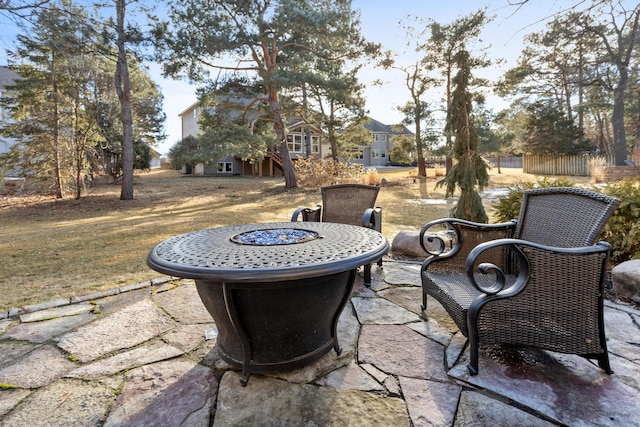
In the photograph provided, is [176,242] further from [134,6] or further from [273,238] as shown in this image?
[134,6]

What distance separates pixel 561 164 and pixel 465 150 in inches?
741

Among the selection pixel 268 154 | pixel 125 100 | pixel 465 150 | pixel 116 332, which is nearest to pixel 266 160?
pixel 268 154

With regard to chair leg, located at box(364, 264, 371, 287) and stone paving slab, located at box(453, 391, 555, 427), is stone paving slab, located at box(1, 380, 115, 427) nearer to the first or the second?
stone paving slab, located at box(453, 391, 555, 427)

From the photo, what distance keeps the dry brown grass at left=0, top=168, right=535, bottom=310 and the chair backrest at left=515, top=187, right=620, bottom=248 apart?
326 centimetres

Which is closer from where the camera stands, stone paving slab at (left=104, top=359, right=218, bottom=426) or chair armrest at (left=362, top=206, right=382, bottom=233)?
stone paving slab at (left=104, top=359, right=218, bottom=426)

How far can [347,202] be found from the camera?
3.98 metres

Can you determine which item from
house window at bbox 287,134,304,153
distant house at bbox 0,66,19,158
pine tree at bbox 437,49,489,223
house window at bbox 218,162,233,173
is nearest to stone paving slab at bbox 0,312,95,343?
pine tree at bbox 437,49,489,223

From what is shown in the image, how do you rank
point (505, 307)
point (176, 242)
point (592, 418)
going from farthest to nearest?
point (176, 242)
point (505, 307)
point (592, 418)

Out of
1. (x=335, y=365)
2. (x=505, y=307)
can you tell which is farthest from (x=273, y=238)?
(x=505, y=307)

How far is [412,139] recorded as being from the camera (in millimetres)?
19375

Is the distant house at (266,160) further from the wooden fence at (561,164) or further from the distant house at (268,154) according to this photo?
the wooden fence at (561,164)

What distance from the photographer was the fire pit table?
154cm

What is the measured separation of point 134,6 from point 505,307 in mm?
11648

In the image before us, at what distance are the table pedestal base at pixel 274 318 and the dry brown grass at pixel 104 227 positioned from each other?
2031 millimetres
